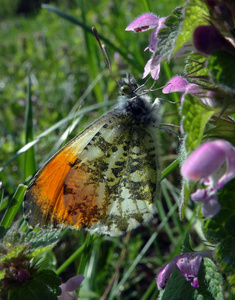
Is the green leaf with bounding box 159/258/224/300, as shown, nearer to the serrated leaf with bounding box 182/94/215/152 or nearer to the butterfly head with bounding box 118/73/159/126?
the serrated leaf with bounding box 182/94/215/152

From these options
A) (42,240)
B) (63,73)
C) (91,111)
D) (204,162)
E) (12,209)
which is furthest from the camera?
(63,73)

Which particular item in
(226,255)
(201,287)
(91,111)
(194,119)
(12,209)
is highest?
(194,119)

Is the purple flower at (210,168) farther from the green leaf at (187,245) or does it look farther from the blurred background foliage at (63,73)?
the blurred background foliage at (63,73)

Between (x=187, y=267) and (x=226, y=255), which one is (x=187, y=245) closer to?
(x=187, y=267)

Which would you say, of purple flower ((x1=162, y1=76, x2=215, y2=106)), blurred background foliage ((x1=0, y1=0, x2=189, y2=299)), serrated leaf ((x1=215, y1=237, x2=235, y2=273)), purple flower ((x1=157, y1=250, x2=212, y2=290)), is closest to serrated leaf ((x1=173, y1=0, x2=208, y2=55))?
purple flower ((x1=162, y1=76, x2=215, y2=106))

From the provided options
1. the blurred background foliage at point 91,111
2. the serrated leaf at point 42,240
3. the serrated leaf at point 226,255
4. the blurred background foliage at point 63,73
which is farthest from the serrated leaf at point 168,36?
the blurred background foliage at point 63,73

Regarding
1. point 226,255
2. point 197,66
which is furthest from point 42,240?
point 197,66
